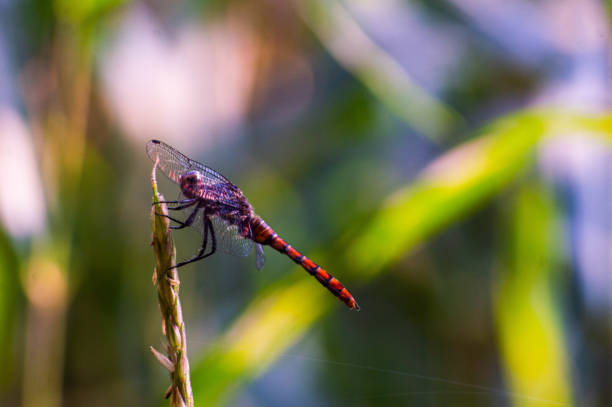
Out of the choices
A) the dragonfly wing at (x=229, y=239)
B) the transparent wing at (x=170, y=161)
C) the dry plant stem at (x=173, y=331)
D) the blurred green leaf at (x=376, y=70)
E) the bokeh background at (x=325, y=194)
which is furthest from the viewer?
the blurred green leaf at (x=376, y=70)

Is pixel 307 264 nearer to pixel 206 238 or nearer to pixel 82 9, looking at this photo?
pixel 206 238

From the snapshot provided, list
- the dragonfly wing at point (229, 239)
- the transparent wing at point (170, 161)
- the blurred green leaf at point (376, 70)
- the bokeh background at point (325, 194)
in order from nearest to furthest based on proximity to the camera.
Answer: the transparent wing at point (170, 161), the dragonfly wing at point (229, 239), the bokeh background at point (325, 194), the blurred green leaf at point (376, 70)

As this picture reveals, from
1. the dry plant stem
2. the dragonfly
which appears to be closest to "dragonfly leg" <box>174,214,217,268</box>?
the dragonfly

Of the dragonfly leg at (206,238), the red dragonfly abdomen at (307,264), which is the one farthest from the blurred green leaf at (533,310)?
the dragonfly leg at (206,238)

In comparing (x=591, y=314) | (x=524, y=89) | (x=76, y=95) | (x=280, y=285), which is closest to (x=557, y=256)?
(x=591, y=314)

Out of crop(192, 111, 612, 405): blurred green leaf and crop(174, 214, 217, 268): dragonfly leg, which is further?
→ crop(192, 111, 612, 405): blurred green leaf

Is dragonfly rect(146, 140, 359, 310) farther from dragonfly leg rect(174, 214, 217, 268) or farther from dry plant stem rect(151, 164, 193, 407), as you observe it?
dry plant stem rect(151, 164, 193, 407)

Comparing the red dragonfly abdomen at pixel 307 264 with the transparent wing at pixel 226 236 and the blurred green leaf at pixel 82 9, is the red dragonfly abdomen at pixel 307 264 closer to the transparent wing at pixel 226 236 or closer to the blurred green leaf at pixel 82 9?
the transparent wing at pixel 226 236

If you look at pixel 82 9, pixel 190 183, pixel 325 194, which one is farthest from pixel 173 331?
pixel 325 194
